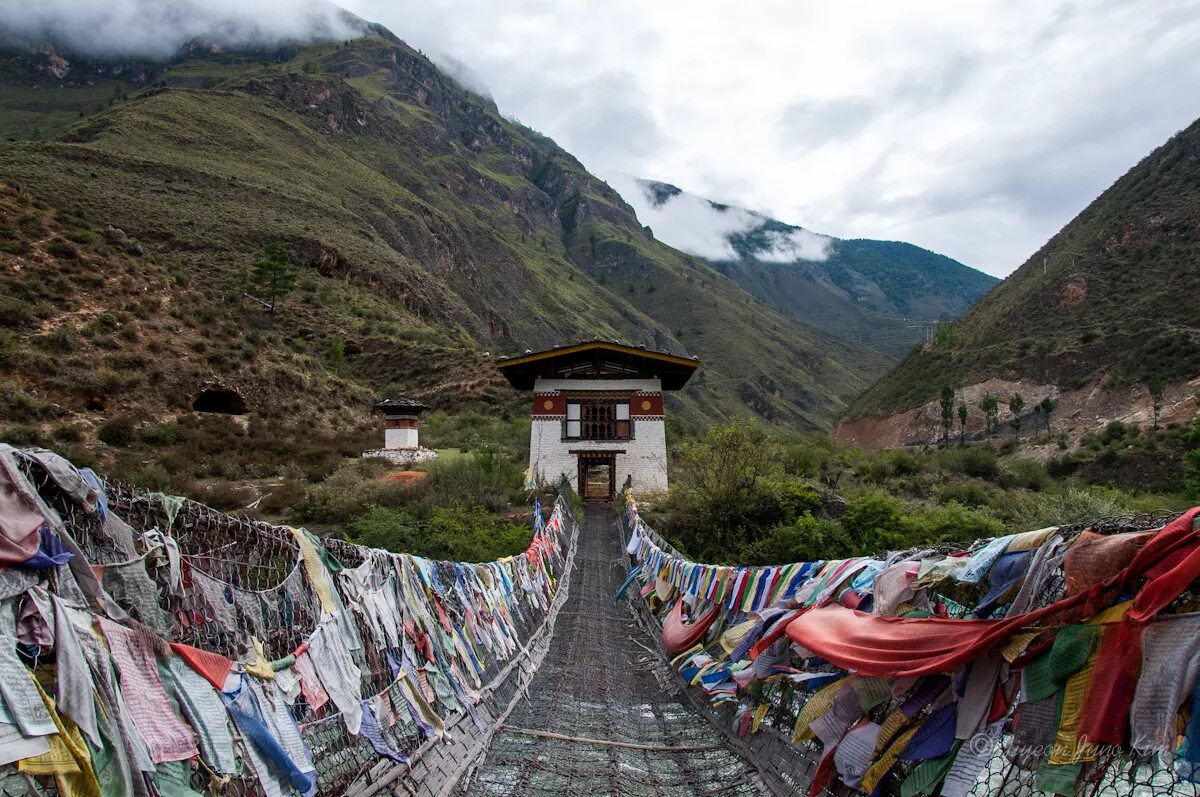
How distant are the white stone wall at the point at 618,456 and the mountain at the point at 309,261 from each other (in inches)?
488

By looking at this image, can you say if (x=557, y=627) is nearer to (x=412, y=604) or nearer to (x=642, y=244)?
(x=412, y=604)

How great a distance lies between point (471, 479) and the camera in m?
25.2

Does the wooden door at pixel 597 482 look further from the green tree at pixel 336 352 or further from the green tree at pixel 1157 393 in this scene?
the green tree at pixel 1157 393

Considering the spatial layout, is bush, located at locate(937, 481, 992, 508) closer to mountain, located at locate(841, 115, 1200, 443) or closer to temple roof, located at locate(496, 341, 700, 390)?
temple roof, located at locate(496, 341, 700, 390)

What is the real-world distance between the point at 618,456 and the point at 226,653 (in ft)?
83.3

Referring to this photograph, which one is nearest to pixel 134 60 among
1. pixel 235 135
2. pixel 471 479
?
pixel 235 135

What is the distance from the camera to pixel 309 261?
68.8 metres

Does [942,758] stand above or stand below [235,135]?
below

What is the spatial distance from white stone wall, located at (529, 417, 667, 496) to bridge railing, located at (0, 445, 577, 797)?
21.4 m

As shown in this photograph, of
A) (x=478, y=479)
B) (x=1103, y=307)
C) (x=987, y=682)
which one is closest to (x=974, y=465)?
(x=478, y=479)

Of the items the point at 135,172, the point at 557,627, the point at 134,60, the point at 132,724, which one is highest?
the point at 134,60

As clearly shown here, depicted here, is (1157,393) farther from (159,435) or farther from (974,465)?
(159,435)

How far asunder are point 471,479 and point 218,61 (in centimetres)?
18125

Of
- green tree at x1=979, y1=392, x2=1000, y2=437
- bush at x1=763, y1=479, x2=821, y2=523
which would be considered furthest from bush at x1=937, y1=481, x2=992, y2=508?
green tree at x1=979, y1=392, x2=1000, y2=437
